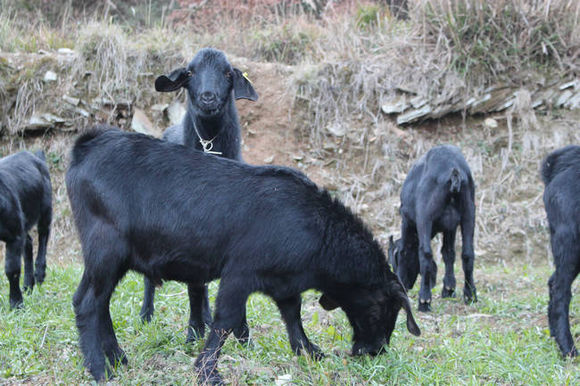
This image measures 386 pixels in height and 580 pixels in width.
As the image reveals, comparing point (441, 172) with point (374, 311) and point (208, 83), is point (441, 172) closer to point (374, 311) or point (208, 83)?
point (208, 83)

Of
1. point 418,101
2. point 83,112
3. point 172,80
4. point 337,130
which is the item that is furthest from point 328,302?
point 83,112

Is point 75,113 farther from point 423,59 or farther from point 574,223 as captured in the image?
point 574,223

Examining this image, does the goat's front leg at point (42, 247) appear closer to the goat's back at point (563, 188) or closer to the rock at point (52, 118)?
the rock at point (52, 118)

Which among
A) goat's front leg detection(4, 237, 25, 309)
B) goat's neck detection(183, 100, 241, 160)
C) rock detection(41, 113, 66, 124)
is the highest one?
goat's neck detection(183, 100, 241, 160)

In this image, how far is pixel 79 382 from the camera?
4.64 meters

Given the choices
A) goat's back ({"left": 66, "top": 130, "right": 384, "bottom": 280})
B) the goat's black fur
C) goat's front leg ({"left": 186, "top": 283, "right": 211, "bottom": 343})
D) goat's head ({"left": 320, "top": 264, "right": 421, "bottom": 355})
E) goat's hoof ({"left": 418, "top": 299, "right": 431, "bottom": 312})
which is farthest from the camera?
goat's hoof ({"left": 418, "top": 299, "right": 431, "bottom": 312})

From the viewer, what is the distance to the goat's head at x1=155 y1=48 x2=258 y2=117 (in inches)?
245

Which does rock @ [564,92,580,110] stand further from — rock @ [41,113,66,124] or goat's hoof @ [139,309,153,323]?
rock @ [41,113,66,124]

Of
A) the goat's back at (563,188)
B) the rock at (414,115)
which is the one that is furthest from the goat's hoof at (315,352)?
the rock at (414,115)

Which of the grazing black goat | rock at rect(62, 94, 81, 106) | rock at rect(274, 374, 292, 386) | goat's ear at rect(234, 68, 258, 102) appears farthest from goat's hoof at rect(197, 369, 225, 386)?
rock at rect(62, 94, 81, 106)

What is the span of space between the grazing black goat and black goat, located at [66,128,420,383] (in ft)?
4.42

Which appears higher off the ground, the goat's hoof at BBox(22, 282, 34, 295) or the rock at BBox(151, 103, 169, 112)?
the rock at BBox(151, 103, 169, 112)

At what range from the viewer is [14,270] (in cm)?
708

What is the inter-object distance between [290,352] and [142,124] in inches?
340
